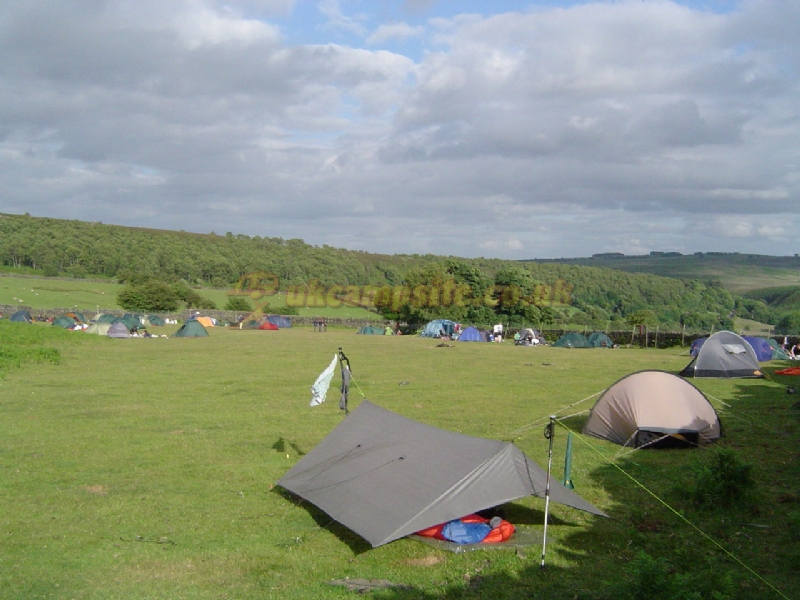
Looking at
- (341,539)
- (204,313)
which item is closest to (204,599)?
(341,539)

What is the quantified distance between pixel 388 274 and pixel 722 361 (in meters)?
109

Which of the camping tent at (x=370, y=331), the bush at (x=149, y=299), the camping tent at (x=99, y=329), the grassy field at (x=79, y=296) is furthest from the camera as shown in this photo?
the grassy field at (x=79, y=296)

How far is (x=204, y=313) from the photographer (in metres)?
74.3

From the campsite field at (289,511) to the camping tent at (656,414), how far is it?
1.69ft

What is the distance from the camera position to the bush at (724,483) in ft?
31.8

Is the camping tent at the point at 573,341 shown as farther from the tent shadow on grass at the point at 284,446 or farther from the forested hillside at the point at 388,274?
the tent shadow on grass at the point at 284,446

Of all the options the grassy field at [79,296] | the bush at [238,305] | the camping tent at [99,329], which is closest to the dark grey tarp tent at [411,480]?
Result: the camping tent at [99,329]

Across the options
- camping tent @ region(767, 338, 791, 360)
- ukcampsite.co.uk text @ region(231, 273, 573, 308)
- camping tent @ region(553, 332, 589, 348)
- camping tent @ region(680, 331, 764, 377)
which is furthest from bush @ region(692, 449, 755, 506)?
ukcampsite.co.uk text @ region(231, 273, 573, 308)

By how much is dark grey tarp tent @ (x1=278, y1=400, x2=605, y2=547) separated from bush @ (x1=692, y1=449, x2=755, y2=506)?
225 centimetres

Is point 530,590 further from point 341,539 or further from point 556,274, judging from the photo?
point 556,274

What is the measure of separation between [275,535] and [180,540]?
1134 millimetres

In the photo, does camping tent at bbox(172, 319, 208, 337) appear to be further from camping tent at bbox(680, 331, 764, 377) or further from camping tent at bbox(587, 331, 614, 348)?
camping tent at bbox(680, 331, 764, 377)

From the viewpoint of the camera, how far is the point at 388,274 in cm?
13300

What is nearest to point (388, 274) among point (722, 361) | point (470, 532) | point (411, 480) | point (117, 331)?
point (117, 331)
